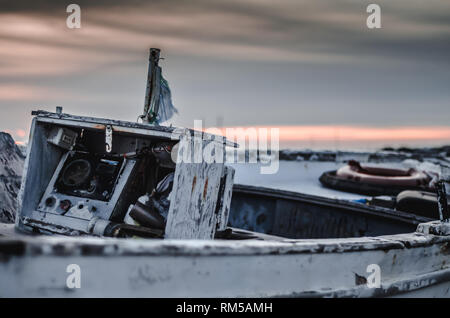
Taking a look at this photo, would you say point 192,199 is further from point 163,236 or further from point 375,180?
point 375,180

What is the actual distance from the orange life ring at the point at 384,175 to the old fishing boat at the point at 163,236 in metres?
3.24

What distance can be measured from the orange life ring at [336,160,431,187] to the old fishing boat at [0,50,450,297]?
10.6 feet

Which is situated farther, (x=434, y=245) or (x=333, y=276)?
(x=434, y=245)

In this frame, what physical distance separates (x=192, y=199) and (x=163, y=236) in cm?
45

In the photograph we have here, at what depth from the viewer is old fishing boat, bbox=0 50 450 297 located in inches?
89.6

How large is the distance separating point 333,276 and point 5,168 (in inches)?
154

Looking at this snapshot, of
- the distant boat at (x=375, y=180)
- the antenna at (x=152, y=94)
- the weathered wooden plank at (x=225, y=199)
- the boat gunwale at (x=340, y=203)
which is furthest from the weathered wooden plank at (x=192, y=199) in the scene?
the distant boat at (x=375, y=180)

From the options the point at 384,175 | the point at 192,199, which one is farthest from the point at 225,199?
the point at 384,175

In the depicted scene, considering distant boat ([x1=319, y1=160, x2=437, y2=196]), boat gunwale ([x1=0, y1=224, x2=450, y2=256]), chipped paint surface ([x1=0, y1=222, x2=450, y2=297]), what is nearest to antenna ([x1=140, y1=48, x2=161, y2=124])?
boat gunwale ([x1=0, y1=224, x2=450, y2=256])

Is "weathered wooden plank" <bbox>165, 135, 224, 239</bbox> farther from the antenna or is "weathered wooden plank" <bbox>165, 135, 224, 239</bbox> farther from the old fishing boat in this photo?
the antenna

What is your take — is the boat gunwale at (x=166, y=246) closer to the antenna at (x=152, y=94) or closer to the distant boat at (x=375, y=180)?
the antenna at (x=152, y=94)
